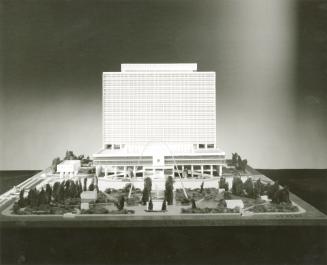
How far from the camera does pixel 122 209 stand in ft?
143

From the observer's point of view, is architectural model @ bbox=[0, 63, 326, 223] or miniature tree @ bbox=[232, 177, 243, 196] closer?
architectural model @ bbox=[0, 63, 326, 223]

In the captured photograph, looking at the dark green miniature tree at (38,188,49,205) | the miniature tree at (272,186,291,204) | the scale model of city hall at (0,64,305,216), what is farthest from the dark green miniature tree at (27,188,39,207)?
the miniature tree at (272,186,291,204)

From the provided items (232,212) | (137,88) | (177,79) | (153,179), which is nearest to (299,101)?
(177,79)

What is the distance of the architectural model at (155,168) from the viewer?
45.2 m

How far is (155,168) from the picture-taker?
5953 cm

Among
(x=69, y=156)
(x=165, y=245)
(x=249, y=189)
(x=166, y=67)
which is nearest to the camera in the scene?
(x=165, y=245)

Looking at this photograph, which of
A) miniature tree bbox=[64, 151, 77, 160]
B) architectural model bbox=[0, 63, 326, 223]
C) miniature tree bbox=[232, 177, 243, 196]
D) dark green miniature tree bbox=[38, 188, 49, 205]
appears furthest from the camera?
miniature tree bbox=[64, 151, 77, 160]

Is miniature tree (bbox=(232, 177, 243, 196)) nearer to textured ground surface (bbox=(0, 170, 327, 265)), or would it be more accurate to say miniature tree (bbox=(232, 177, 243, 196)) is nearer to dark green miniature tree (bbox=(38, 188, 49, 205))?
textured ground surface (bbox=(0, 170, 327, 265))

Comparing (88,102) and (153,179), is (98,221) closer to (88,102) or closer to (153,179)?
(153,179)

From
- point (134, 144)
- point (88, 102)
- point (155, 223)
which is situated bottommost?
→ point (155, 223)

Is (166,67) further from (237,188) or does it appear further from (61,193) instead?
(61,193)

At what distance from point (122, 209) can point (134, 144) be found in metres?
25.4

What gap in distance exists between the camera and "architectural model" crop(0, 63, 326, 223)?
148 feet

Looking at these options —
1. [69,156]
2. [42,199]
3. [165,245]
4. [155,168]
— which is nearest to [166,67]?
[155,168]
